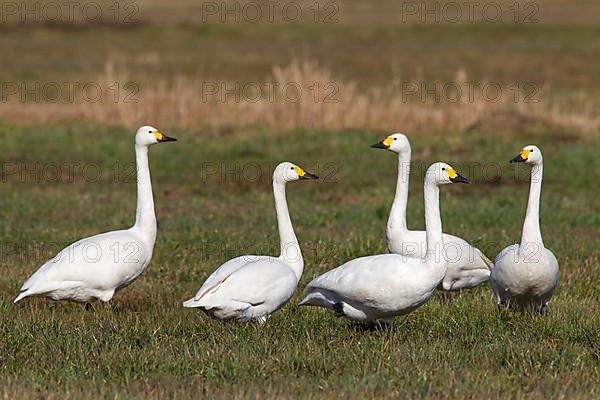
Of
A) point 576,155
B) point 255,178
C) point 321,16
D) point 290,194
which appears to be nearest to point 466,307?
point 290,194

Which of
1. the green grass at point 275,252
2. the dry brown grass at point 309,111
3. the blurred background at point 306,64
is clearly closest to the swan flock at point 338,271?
the green grass at point 275,252

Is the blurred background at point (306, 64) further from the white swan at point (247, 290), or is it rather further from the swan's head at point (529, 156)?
the white swan at point (247, 290)

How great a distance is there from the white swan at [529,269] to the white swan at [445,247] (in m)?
0.91

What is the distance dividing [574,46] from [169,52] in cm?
1410

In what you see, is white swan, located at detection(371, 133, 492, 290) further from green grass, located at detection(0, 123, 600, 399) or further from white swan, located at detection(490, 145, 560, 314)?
white swan, located at detection(490, 145, 560, 314)

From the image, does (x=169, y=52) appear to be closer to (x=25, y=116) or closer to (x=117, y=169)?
(x=25, y=116)

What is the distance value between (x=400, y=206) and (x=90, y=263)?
2.91 m

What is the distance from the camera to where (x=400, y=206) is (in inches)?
383

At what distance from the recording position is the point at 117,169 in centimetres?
1819

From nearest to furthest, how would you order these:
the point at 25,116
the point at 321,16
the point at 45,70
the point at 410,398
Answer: the point at 410,398 → the point at 25,116 → the point at 45,70 → the point at 321,16

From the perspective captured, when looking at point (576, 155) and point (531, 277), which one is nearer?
point (531, 277)

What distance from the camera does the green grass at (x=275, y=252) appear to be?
6379mm

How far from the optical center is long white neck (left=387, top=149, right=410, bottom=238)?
964 cm

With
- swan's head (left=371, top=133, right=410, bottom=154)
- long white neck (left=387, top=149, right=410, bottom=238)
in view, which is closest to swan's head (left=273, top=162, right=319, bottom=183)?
long white neck (left=387, top=149, right=410, bottom=238)
